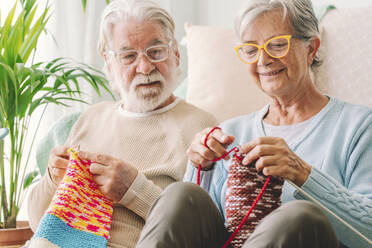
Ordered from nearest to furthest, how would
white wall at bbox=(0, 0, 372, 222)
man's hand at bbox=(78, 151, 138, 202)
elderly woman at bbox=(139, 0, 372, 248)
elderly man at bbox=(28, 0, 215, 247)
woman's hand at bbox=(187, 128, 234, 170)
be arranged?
elderly woman at bbox=(139, 0, 372, 248) < woman's hand at bbox=(187, 128, 234, 170) < man's hand at bbox=(78, 151, 138, 202) < elderly man at bbox=(28, 0, 215, 247) < white wall at bbox=(0, 0, 372, 222)

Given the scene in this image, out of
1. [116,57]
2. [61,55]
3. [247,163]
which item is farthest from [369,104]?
[61,55]

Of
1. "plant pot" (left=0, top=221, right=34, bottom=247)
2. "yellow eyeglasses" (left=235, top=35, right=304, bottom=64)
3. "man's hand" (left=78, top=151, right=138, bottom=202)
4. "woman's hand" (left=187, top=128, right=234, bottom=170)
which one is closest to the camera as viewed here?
"woman's hand" (left=187, top=128, right=234, bottom=170)

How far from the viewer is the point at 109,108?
5.81 feet

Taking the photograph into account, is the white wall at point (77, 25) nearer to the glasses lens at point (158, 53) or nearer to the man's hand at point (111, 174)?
the glasses lens at point (158, 53)

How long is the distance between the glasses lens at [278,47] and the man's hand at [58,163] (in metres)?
0.69

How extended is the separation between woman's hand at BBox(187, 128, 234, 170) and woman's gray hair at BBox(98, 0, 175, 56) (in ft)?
1.76

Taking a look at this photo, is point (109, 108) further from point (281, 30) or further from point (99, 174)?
point (281, 30)

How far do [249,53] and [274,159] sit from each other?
0.42 metres

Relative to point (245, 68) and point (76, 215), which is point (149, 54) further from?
point (76, 215)

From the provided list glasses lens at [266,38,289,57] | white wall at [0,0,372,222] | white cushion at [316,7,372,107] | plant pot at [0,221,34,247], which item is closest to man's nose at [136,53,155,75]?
glasses lens at [266,38,289,57]

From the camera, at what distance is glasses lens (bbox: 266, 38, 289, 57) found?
4.17 feet

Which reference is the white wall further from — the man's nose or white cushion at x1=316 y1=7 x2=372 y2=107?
the man's nose

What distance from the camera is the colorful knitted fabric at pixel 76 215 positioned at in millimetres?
1220

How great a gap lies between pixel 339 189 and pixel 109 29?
0.95m
